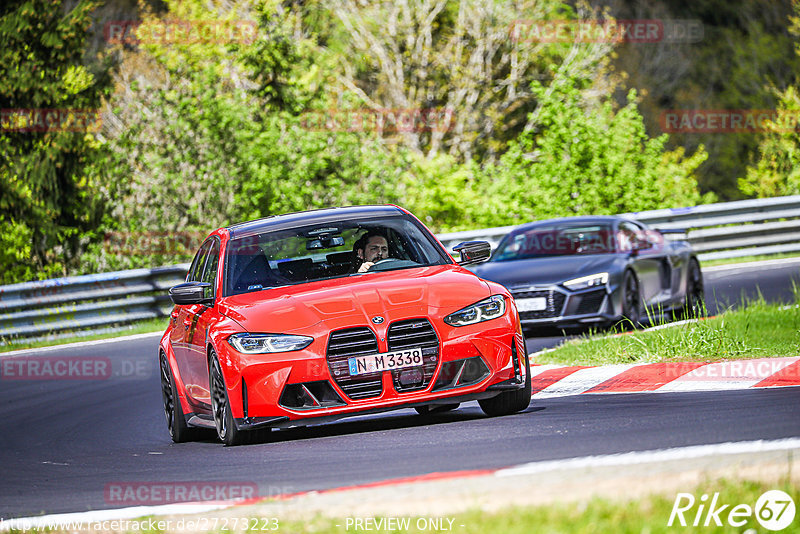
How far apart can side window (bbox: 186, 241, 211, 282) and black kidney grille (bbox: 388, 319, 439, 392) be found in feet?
9.16

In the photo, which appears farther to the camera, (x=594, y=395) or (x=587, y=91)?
(x=587, y=91)

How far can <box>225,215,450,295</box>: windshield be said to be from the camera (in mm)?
9570

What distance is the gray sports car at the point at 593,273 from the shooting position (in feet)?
48.2

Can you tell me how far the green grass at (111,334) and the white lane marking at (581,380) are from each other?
10508 mm

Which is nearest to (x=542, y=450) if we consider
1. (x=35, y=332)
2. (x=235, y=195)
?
(x=35, y=332)

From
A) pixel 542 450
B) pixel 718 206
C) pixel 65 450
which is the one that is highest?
pixel 542 450

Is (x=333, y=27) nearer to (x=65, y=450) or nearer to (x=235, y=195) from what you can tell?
(x=235, y=195)

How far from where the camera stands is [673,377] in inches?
404

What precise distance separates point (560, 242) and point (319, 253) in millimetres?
6979

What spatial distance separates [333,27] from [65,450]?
119 feet

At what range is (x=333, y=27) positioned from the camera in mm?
45406
